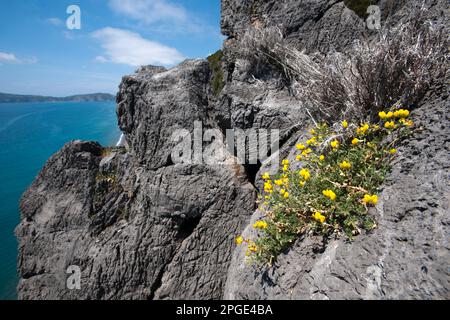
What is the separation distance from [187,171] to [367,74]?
5215 millimetres

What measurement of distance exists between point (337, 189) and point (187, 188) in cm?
471

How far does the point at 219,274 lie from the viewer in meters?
6.55

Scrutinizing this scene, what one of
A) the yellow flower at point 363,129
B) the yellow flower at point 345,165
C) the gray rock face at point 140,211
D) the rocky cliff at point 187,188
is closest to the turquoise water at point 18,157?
the gray rock face at point 140,211

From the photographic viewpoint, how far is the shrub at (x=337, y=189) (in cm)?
307

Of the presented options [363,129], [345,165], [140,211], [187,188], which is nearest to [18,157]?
[140,211]

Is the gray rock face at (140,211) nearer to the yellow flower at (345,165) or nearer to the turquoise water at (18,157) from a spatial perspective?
the yellow flower at (345,165)

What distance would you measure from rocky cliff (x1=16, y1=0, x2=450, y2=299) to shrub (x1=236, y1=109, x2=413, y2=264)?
21cm

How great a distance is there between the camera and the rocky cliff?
152 inches

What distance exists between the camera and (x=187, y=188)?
705cm

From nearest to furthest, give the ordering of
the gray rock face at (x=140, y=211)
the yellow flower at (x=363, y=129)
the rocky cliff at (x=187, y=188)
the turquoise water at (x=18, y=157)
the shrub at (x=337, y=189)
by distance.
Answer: the shrub at (x=337, y=189) < the yellow flower at (x=363, y=129) < the rocky cliff at (x=187, y=188) < the gray rock face at (x=140, y=211) < the turquoise water at (x=18, y=157)

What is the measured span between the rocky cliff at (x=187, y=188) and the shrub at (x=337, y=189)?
21 centimetres

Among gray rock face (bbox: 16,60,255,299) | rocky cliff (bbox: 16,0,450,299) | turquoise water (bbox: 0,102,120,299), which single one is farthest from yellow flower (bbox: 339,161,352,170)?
turquoise water (bbox: 0,102,120,299)
